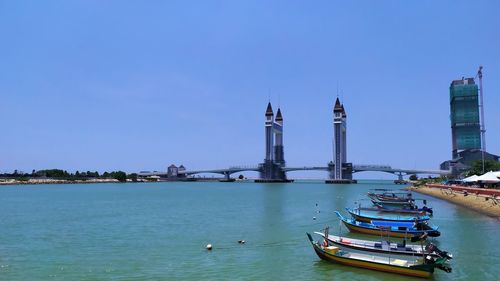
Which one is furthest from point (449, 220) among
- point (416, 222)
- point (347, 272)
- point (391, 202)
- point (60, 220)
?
point (60, 220)

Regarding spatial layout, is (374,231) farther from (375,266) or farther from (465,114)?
(465,114)

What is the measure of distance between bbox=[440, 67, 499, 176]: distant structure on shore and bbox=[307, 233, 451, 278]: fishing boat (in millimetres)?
172527

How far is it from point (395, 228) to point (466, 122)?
174 metres

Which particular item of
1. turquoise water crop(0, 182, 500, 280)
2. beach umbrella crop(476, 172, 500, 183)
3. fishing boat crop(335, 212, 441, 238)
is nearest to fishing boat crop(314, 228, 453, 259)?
turquoise water crop(0, 182, 500, 280)

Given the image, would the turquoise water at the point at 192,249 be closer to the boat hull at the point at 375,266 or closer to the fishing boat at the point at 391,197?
the boat hull at the point at 375,266

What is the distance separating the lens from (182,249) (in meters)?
27.8

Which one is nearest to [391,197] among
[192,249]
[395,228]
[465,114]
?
[395,228]

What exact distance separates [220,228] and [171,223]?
6463mm

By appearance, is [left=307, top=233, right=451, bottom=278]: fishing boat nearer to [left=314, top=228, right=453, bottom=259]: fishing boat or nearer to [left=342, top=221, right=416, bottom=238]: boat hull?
[left=314, top=228, right=453, bottom=259]: fishing boat

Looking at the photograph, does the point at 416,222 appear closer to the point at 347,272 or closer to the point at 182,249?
the point at 347,272

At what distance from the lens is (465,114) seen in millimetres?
185250

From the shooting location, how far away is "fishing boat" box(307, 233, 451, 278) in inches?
801

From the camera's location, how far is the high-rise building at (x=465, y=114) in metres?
183

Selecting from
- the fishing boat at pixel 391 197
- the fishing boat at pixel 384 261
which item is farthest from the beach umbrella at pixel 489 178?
the fishing boat at pixel 384 261
